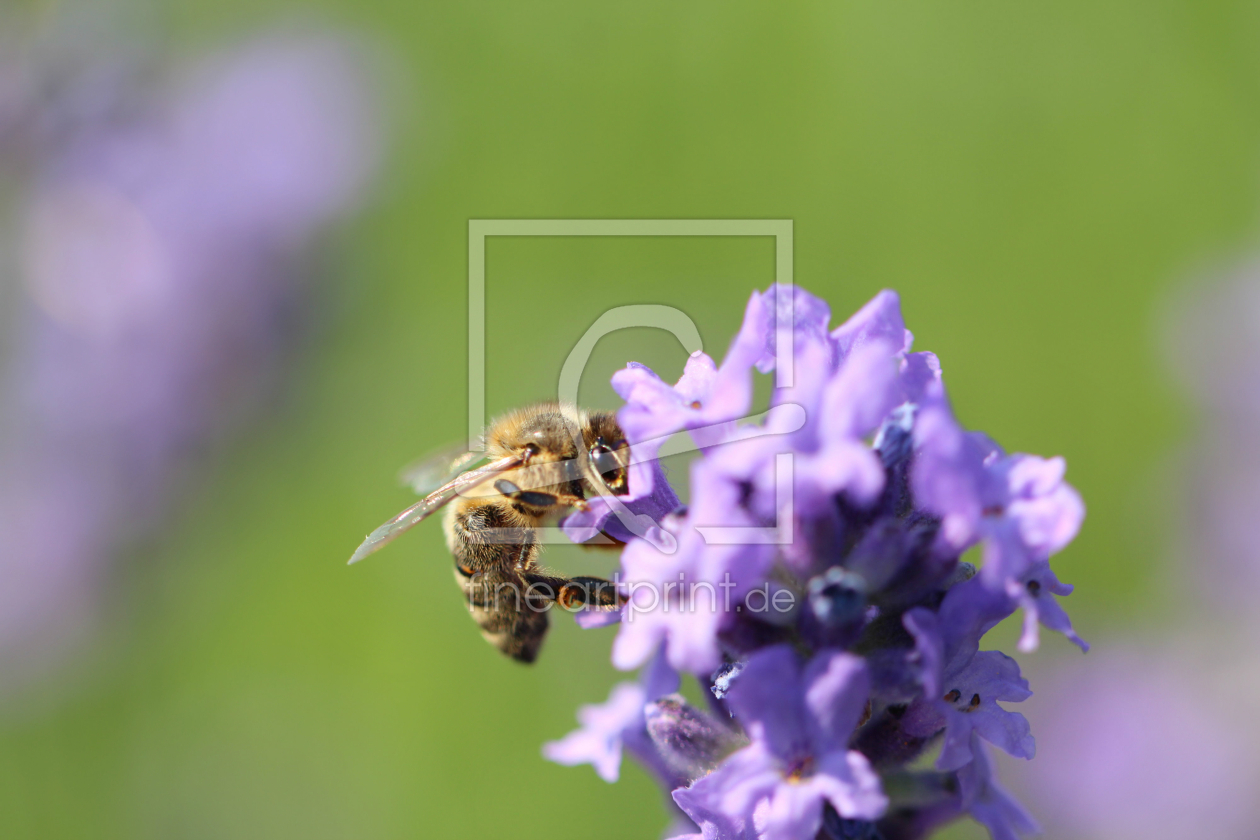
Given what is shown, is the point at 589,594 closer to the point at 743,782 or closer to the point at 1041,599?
the point at 743,782

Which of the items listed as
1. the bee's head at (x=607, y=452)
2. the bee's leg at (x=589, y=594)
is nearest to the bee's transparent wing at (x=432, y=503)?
the bee's head at (x=607, y=452)

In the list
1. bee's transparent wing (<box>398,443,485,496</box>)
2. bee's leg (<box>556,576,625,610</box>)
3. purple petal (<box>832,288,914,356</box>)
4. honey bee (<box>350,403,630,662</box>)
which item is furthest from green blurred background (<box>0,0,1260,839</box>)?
purple petal (<box>832,288,914,356</box>)

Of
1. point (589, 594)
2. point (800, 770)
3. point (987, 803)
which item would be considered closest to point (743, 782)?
point (800, 770)

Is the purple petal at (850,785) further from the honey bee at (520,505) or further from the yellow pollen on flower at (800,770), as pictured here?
the honey bee at (520,505)

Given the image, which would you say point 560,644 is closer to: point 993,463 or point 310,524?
point 310,524

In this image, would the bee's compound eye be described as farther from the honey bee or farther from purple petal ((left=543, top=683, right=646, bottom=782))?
purple petal ((left=543, top=683, right=646, bottom=782))
